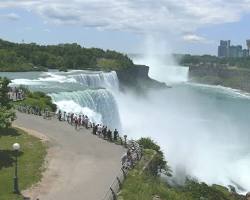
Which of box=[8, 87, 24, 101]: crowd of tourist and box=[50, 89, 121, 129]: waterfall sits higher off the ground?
box=[8, 87, 24, 101]: crowd of tourist

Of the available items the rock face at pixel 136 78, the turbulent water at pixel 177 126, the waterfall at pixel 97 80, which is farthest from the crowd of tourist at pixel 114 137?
the rock face at pixel 136 78

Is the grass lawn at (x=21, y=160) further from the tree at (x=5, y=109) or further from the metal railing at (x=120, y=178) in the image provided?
the metal railing at (x=120, y=178)

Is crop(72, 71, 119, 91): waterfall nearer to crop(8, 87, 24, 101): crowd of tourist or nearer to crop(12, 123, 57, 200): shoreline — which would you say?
crop(8, 87, 24, 101): crowd of tourist

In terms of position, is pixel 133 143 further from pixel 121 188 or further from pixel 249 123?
pixel 249 123

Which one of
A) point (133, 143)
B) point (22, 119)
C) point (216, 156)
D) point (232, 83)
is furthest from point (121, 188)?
point (232, 83)

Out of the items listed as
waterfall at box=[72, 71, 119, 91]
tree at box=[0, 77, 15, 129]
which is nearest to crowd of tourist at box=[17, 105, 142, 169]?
tree at box=[0, 77, 15, 129]
